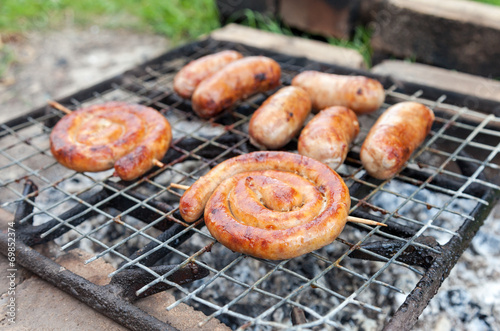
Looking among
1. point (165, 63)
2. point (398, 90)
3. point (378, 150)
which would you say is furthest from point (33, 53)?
point (378, 150)

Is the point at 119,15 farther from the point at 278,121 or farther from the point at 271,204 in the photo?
the point at 271,204

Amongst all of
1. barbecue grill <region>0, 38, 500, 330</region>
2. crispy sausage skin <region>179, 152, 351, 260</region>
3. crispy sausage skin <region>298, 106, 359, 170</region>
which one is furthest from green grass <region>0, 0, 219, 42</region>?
crispy sausage skin <region>179, 152, 351, 260</region>

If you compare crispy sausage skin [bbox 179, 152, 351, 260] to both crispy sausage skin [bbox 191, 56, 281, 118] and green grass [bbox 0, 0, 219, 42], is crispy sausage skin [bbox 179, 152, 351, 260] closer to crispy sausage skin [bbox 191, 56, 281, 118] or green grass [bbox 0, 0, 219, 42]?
crispy sausage skin [bbox 191, 56, 281, 118]

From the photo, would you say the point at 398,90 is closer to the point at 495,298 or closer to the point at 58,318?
the point at 495,298

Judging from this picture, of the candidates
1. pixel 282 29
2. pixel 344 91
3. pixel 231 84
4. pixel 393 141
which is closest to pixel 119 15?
pixel 282 29

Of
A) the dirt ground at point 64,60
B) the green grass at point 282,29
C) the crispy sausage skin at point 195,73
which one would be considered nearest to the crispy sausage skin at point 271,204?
the crispy sausage skin at point 195,73
